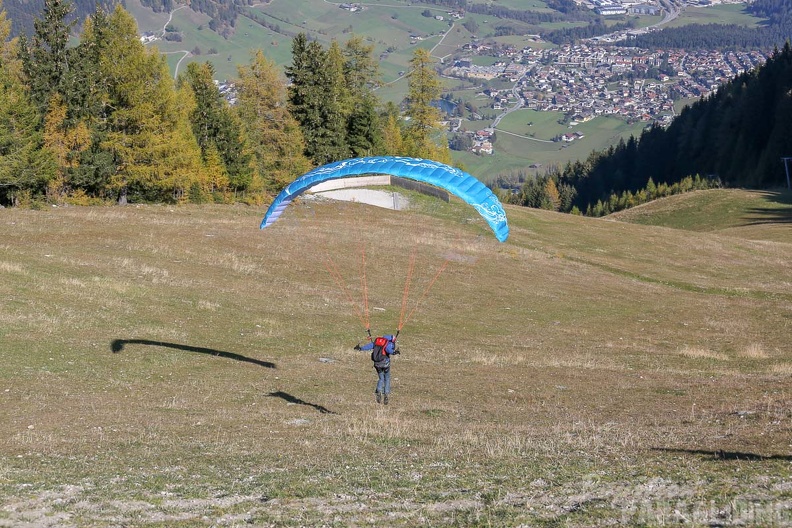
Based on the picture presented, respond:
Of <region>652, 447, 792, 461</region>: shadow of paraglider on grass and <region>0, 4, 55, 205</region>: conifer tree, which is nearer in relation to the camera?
<region>652, 447, 792, 461</region>: shadow of paraglider on grass

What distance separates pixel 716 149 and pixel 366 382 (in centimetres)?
14579

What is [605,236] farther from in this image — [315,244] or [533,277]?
[315,244]

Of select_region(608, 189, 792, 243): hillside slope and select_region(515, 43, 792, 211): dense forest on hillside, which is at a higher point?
select_region(515, 43, 792, 211): dense forest on hillside

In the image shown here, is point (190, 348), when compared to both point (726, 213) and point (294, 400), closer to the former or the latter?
point (294, 400)

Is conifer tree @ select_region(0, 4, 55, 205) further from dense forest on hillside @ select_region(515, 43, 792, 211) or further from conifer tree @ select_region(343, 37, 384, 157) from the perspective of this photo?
dense forest on hillside @ select_region(515, 43, 792, 211)

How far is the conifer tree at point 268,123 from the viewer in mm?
68688

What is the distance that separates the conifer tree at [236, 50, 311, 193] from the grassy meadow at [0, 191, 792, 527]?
1441 cm

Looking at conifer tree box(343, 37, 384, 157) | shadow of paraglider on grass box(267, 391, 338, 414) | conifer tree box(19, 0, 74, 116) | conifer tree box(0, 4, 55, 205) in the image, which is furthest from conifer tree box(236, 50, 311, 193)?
shadow of paraglider on grass box(267, 391, 338, 414)

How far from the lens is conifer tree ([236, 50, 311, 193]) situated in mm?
68688

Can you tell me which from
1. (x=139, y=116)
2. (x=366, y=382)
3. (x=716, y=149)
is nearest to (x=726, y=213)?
(x=139, y=116)

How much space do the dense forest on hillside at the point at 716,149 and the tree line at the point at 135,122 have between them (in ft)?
263

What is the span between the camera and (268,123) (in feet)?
228

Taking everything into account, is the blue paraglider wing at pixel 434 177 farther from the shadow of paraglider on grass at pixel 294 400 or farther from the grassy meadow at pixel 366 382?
the shadow of paraglider on grass at pixel 294 400

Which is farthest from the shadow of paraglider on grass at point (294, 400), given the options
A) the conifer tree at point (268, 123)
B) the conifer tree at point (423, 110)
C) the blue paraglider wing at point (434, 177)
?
the conifer tree at point (423, 110)
